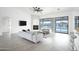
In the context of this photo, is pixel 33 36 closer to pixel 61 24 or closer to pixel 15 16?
pixel 15 16

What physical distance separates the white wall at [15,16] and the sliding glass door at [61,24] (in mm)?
816

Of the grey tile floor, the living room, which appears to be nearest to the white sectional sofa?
the living room

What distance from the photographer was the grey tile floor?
2.46 m

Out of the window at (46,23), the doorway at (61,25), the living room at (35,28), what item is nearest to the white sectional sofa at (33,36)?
the living room at (35,28)

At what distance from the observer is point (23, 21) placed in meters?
2.57

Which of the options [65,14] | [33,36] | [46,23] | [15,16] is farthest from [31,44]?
[65,14]

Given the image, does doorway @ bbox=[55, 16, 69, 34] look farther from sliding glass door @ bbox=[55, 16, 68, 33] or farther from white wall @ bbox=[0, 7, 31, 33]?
white wall @ bbox=[0, 7, 31, 33]

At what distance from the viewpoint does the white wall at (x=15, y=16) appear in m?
2.45

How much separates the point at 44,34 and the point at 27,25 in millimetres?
556

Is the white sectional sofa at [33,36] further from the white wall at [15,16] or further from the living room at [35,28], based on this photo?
the white wall at [15,16]

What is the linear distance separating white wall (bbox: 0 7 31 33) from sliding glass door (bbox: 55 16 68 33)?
82 cm
